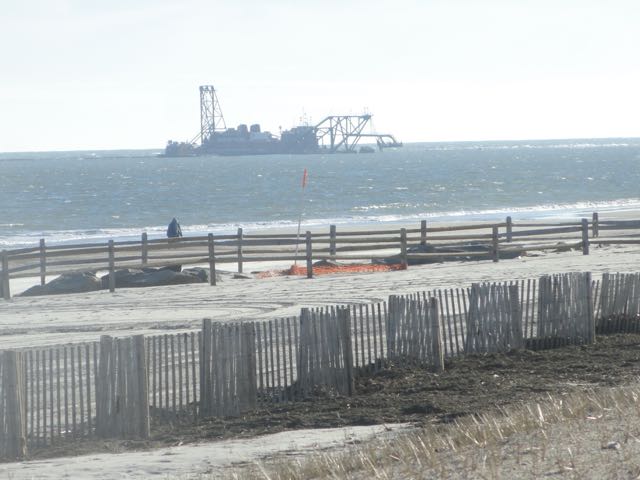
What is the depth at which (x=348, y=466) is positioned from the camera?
7871 mm

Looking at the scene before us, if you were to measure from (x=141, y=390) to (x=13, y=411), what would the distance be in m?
1.24

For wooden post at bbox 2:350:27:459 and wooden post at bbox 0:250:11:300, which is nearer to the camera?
wooden post at bbox 2:350:27:459

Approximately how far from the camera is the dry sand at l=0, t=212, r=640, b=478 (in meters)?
9.25

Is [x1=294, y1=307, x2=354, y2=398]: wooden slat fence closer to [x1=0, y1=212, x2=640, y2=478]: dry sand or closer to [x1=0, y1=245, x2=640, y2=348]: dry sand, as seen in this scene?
[x1=0, y1=212, x2=640, y2=478]: dry sand

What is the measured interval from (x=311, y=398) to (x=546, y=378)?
2734 mm

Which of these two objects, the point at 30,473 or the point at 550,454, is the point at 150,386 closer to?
the point at 30,473

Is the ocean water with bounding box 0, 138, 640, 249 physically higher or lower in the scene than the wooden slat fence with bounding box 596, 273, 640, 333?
lower

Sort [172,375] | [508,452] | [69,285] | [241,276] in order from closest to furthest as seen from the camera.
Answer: [508,452], [172,375], [69,285], [241,276]

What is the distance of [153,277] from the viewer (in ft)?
79.1

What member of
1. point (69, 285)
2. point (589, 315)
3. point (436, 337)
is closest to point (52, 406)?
point (436, 337)

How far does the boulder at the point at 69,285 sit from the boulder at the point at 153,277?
0.95 ft

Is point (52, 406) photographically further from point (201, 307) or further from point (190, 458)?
point (201, 307)

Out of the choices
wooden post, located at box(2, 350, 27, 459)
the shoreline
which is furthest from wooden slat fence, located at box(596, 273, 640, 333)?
wooden post, located at box(2, 350, 27, 459)

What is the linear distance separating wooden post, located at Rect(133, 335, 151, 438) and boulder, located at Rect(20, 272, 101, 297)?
12.9 meters
